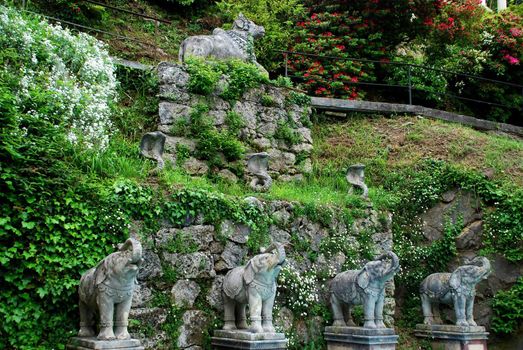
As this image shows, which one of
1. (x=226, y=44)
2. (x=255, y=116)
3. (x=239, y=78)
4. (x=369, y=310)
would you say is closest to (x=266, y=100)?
(x=255, y=116)

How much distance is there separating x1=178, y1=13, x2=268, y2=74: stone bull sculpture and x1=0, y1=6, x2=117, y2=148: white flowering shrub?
1.57 m

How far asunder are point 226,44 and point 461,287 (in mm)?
5970

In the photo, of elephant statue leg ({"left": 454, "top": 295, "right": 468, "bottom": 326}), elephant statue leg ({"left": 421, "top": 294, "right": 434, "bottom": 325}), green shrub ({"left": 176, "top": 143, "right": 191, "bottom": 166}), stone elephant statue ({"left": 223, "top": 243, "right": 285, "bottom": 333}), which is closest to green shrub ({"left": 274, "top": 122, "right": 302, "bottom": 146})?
green shrub ({"left": 176, "top": 143, "right": 191, "bottom": 166})

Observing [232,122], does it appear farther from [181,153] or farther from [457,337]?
[457,337]

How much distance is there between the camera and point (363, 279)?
7.23m

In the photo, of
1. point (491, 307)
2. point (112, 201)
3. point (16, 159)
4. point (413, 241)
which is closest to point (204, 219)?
point (112, 201)

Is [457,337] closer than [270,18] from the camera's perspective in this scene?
Yes

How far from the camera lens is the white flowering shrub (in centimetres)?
711

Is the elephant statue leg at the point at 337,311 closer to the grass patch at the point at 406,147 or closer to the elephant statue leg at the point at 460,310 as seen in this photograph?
the elephant statue leg at the point at 460,310

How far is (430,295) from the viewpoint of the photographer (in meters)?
8.61

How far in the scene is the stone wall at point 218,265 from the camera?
21.0ft

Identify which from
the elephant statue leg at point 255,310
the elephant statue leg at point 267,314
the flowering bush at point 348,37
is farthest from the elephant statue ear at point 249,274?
the flowering bush at point 348,37

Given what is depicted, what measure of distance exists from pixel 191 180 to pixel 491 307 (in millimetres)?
5694

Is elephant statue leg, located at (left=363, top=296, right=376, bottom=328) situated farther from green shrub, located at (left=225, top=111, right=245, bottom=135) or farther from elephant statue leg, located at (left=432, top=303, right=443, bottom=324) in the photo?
green shrub, located at (left=225, top=111, right=245, bottom=135)
